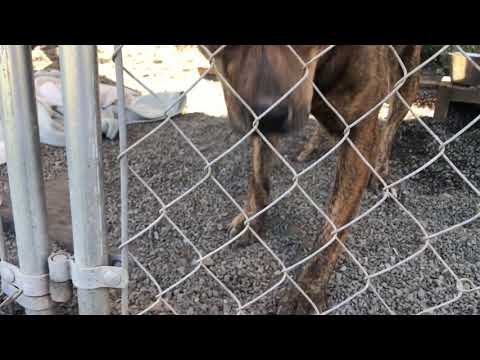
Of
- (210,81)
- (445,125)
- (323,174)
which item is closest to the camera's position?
(323,174)

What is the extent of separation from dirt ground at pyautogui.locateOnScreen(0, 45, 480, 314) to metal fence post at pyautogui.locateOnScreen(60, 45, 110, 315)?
0.66 m

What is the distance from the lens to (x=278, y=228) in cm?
279

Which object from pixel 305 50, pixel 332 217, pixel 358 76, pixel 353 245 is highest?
pixel 305 50

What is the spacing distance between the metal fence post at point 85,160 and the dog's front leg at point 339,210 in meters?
1.20

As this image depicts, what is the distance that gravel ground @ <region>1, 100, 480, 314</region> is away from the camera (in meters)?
2.26

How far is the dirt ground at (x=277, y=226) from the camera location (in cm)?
226

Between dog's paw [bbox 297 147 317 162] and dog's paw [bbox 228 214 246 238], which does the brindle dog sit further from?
dog's paw [bbox 297 147 317 162]

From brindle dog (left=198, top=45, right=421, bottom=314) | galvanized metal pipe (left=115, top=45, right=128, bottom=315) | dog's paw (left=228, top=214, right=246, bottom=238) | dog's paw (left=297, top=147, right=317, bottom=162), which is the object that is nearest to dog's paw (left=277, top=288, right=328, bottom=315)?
brindle dog (left=198, top=45, right=421, bottom=314)

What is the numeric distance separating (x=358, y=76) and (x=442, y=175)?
1.73m

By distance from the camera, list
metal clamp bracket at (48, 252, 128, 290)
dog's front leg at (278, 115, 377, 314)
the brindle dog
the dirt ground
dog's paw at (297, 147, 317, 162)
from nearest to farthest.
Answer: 1. metal clamp bracket at (48, 252, 128, 290)
2. the brindle dog
3. dog's front leg at (278, 115, 377, 314)
4. the dirt ground
5. dog's paw at (297, 147, 317, 162)

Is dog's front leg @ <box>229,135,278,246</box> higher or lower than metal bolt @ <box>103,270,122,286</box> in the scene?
lower

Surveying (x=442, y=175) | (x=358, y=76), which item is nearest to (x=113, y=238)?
(x=358, y=76)
